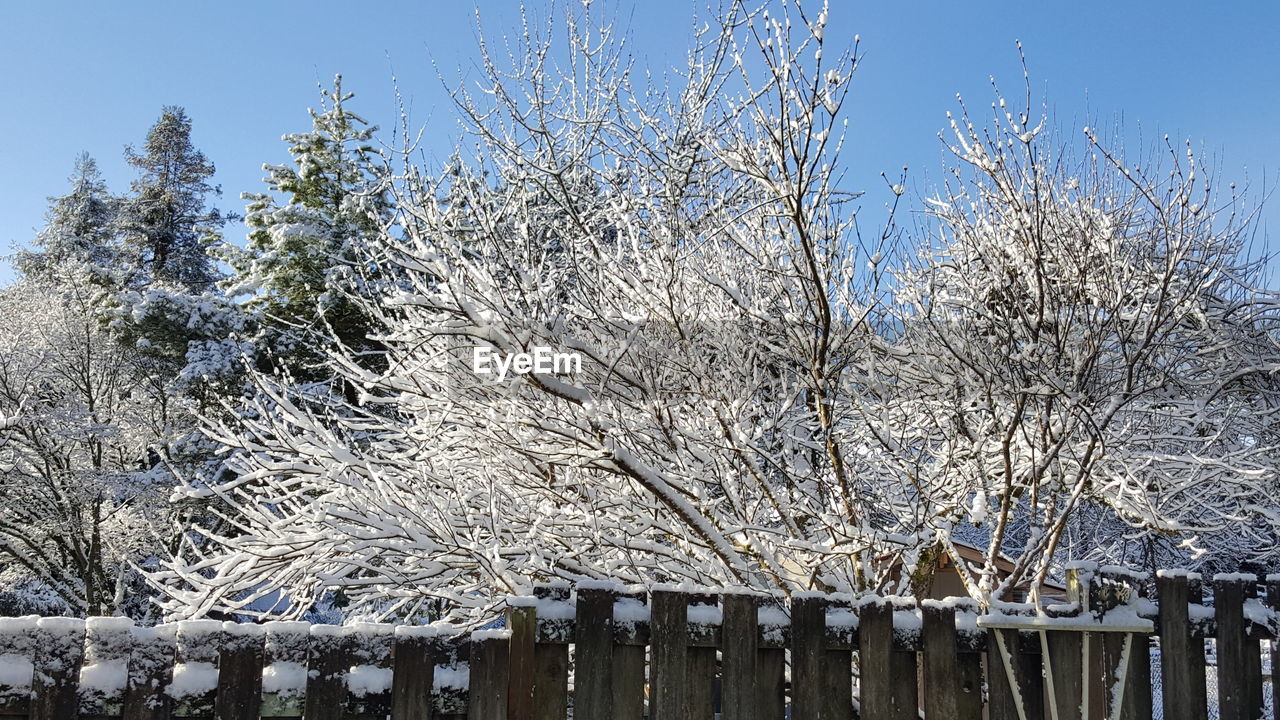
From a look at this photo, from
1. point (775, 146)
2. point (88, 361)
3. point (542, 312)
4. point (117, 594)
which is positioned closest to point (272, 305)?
point (88, 361)

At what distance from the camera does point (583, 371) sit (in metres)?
4.02

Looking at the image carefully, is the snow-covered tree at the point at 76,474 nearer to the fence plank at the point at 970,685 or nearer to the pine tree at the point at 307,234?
the pine tree at the point at 307,234

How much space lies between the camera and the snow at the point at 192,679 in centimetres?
221

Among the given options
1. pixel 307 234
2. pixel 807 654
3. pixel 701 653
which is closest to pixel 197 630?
pixel 701 653

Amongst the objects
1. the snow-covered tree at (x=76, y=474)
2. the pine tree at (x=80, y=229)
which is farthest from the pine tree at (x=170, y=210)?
the snow-covered tree at (x=76, y=474)

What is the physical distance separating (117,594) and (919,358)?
12.4m

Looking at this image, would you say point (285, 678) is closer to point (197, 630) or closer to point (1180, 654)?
point (197, 630)

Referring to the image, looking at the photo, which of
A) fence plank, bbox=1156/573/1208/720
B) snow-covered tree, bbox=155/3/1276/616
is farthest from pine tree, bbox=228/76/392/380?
fence plank, bbox=1156/573/1208/720

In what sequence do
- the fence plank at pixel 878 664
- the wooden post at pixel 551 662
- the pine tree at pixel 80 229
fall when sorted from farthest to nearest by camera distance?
1. the pine tree at pixel 80 229
2. the fence plank at pixel 878 664
3. the wooden post at pixel 551 662

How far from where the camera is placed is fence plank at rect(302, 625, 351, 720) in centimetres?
225

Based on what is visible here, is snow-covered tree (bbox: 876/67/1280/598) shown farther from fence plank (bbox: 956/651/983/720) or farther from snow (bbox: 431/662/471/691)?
snow (bbox: 431/662/471/691)

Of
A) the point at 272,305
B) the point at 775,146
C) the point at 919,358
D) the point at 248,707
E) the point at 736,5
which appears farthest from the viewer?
the point at 272,305

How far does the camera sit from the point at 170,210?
2542 cm

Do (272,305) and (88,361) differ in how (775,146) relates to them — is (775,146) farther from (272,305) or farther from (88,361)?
(88,361)
